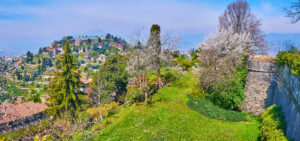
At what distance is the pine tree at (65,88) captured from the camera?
3266cm

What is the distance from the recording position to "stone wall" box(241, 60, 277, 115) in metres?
18.8

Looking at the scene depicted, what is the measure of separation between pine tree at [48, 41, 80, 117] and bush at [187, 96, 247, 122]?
73.7 feet

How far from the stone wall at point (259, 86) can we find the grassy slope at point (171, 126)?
→ 10.1 ft

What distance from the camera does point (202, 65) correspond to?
23562 mm

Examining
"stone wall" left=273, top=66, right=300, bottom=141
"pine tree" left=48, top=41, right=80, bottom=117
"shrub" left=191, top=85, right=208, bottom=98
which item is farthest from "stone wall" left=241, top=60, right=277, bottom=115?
"pine tree" left=48, top=41, right=80, bottom=117

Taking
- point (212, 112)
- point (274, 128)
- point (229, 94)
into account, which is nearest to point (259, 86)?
point (229, 94)

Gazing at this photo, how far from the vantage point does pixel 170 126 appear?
15.3 m

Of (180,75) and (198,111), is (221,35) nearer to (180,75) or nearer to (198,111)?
(180,75)

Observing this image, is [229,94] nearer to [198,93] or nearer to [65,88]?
[198,93]

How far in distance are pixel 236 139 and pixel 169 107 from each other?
726cm

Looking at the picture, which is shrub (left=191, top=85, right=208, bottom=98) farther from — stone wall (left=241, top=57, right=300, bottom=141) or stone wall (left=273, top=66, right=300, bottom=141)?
stone wall (left=273, top=66, right=300, bottom=141)

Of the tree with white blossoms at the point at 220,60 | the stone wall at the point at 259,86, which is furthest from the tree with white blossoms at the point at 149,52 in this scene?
the stone wall at the point at 259,86

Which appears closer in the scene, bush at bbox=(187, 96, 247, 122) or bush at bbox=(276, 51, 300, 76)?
bush at bbox=(276, 51, 300, 76)

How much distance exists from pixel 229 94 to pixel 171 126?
29.9ft
